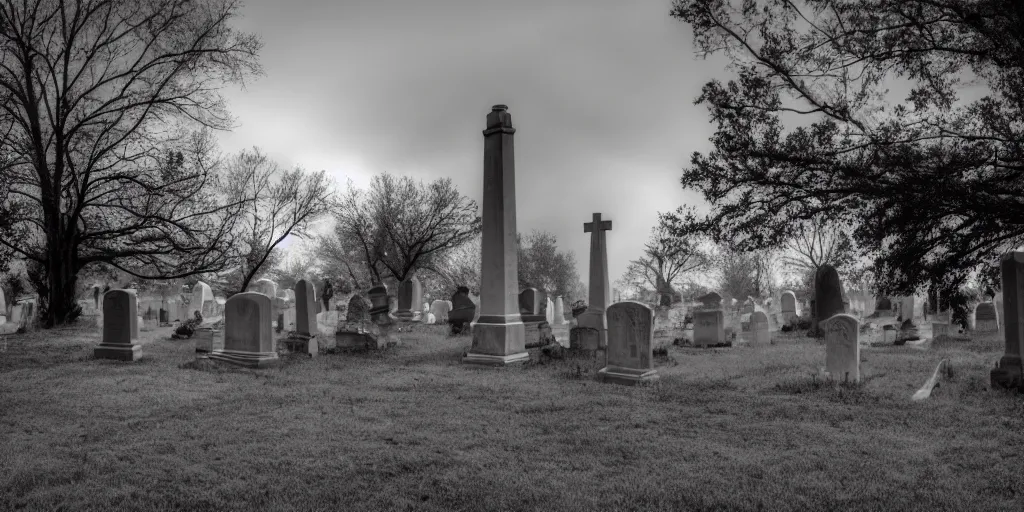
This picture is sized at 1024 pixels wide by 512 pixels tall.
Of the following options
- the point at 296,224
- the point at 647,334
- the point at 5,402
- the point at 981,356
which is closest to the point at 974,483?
the point at 647,334

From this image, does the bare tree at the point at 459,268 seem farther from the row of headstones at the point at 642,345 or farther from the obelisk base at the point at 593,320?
the row of headstones at the point at 642,345

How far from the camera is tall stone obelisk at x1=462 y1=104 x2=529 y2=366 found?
1027 cm

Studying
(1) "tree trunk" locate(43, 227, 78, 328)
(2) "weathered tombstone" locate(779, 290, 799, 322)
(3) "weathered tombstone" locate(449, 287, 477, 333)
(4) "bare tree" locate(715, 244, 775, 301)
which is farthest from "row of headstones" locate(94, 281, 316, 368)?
(4) "bare tree" locate(715, 244, 775, 301)

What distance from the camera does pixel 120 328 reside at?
10242 mm

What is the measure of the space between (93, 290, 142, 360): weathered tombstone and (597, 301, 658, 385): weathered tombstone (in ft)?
27.1

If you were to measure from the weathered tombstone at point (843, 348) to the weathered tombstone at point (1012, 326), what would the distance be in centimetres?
155

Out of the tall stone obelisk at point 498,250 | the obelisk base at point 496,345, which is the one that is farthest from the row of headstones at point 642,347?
the tall stone obelisk at point 498,250

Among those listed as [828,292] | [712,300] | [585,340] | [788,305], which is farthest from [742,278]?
[585,340]

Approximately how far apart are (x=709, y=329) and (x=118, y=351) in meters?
12.0

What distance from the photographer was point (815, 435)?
510 cm

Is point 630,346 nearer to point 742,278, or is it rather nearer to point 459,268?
point 459,268

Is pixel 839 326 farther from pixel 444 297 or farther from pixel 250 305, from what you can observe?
pixel 444 297

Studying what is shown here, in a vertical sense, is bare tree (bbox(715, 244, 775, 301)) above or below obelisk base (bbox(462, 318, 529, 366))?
above

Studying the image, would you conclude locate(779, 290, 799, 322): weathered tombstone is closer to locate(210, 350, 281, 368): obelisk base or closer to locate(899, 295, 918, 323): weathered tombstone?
locate(899, 295, 918, 323): weathered tombstone
